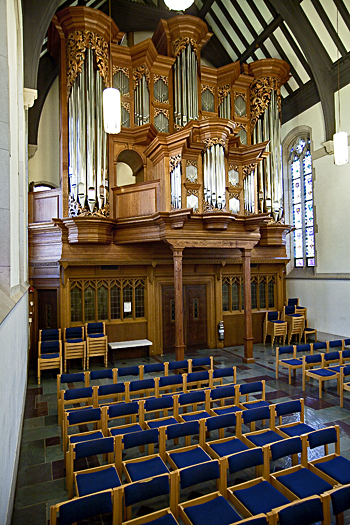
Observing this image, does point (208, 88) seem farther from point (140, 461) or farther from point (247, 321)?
point (140, 461)

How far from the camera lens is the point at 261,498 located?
341 cm

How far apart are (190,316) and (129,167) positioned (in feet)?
18.3

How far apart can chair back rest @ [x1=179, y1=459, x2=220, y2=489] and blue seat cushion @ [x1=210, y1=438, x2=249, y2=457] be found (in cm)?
76

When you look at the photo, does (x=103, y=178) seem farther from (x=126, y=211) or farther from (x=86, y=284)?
(x=86, y=284)

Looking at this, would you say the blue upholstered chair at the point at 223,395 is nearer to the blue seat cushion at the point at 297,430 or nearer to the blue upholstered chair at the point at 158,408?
the blue upholstered chair at the point at 158,408

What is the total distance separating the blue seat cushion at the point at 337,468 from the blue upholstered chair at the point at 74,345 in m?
7.12

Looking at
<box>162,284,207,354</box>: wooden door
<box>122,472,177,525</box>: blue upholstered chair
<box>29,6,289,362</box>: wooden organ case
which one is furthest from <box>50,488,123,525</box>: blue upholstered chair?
<box>162,284,207,354</box>: wooden door

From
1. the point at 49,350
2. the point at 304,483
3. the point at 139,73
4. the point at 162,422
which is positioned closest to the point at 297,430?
the point at 304,483

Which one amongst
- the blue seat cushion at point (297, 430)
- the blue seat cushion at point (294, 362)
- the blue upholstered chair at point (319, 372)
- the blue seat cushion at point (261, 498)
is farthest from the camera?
the blue seat cushion at point (294, 362)

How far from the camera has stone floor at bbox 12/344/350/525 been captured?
416 centimetres

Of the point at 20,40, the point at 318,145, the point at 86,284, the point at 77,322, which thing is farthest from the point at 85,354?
the point at 318,145

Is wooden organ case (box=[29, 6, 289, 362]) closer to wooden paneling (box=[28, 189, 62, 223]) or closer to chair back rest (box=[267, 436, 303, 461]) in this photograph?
wooden paneling (box=[28, 189, 62, 223])

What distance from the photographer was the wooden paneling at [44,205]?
10227 millimetres

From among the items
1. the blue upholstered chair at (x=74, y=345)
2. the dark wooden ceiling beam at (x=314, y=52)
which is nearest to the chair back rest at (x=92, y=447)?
the blue upholstered chair at (x=74, y=345)
